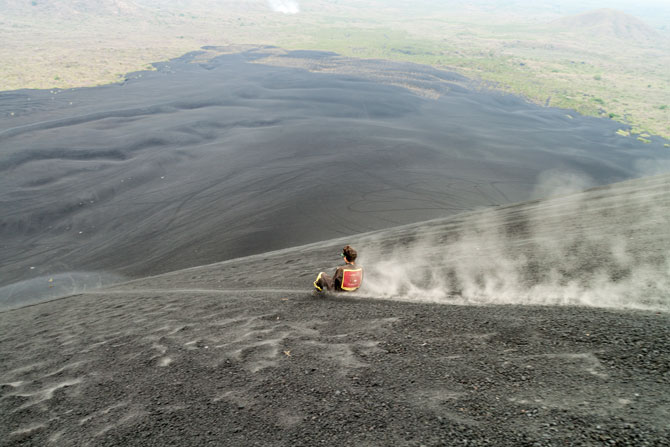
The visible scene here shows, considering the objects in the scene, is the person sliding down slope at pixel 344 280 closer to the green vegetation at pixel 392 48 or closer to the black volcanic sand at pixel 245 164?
the black volcanic sand at pixel 245 164

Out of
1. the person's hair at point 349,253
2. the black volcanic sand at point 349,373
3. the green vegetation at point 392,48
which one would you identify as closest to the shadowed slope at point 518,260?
the black volcanic sand at point 349,373

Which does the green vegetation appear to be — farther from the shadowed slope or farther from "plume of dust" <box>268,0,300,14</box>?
the shadowed slope

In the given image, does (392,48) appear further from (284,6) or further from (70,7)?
(284,6)

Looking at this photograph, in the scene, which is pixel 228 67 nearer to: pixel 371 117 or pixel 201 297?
pixel 371 117

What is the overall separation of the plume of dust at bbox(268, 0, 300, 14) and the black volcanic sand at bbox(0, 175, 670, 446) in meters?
142

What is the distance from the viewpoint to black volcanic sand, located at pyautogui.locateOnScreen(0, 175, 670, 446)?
3383 millimetres

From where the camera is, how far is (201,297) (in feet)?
27.0

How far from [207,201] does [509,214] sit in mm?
12988

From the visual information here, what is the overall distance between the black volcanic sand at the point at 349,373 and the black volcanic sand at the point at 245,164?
7383 mm

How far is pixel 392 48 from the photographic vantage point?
6575 cm

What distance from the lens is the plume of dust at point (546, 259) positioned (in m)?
5.89

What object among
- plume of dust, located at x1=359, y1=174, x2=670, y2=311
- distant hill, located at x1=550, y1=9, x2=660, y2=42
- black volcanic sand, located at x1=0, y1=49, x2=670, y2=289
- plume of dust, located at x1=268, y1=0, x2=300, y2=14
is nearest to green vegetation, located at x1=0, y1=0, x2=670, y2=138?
distant hill, located at x1=550, y1=9, x2=660, y2=42

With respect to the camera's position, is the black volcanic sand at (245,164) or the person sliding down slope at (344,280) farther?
the black volcanic sand at (245,164)

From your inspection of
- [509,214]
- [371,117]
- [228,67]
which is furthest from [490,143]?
[228,67]
